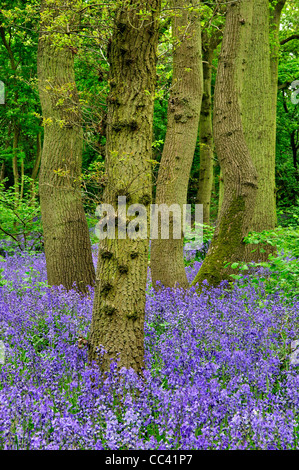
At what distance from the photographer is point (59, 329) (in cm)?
472

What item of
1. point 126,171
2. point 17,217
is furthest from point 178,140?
point 17,217

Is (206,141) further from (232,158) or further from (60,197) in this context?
(60,197)

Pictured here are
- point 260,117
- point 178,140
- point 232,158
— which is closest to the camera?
point 178,140

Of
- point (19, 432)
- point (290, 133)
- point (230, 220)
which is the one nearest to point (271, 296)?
point (230, 220)

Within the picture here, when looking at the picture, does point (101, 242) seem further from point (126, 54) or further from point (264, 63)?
point (264, 63)

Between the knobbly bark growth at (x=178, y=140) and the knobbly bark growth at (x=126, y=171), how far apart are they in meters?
3.24

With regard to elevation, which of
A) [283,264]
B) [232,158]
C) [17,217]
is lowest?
[283,264]

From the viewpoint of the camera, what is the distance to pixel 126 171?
147 inches

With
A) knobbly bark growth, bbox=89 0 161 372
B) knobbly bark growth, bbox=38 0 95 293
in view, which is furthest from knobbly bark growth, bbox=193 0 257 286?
knobbly bark growth, bbox=89 0 161 372

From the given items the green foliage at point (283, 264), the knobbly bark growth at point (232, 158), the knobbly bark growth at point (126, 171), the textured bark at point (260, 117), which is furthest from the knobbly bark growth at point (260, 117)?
the knobbly bark growth at point (126, 171)

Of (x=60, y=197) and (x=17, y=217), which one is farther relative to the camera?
(x=17, y=217)

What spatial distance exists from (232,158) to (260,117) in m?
2.05

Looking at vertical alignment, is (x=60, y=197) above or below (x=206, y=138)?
below

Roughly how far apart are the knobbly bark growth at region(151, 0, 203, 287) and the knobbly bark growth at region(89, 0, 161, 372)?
3.24 meters
